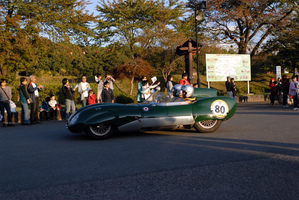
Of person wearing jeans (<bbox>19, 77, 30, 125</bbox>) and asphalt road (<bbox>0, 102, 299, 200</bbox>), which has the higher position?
person wearing jeans (<bbox>19, 77, 30, 125</bbox>)

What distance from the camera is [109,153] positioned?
19.1ft

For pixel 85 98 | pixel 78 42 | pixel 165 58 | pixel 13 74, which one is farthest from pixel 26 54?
pixel 165 58

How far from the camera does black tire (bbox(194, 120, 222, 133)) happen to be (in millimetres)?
7969

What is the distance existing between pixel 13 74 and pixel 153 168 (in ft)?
72.1

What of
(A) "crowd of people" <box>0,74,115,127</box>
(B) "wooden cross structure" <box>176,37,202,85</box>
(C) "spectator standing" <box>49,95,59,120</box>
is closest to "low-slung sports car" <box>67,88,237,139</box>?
(A) "crowd of people" <box>0,74,115,127</box>

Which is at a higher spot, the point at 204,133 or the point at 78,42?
the point at 78,42

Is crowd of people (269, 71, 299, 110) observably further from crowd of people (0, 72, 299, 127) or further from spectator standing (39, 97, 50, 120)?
spectator standing (39, 97, 50, 120)

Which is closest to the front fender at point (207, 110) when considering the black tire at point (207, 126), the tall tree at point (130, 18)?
the black tire at point (207, 126)

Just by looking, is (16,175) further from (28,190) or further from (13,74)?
(13,74)

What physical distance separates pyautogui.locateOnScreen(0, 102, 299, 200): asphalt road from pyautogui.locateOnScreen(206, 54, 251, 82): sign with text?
60.5 ft

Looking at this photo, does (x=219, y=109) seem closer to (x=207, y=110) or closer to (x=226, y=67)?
(x=207, y=110)

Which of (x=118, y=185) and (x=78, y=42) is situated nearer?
(x=118, y=185)

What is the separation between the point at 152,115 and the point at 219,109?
182 cm

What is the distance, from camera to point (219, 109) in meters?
7.87
